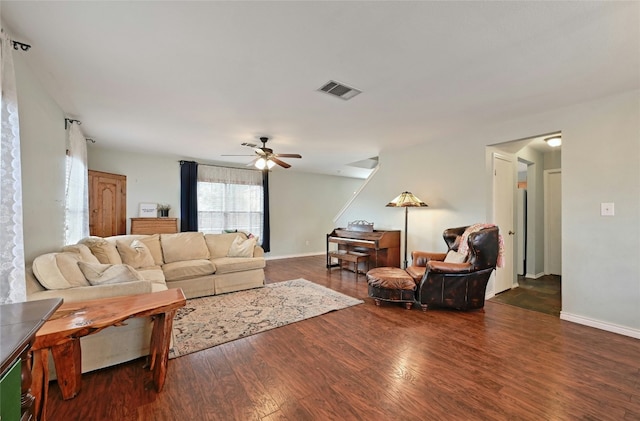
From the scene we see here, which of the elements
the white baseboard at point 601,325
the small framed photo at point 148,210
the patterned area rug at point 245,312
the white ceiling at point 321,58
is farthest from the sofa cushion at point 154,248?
the white baseboard at point 601,325

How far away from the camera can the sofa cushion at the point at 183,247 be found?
414cm

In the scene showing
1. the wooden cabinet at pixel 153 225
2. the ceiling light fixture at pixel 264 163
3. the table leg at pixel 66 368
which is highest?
the ceiling light fixture at pixel 264 163

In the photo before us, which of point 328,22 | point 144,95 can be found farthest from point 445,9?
point 144,95

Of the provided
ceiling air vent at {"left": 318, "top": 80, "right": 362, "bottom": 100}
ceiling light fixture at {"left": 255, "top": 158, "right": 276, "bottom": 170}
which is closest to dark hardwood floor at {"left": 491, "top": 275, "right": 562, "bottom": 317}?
ceiling air vent at {"left": 318, "top": 80, "right": 362, "bottom": 100}

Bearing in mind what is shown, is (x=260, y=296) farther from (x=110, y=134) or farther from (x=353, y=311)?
(x=110, y=134)

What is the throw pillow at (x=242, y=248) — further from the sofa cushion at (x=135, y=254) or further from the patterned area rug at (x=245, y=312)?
the sofa cushion at (x=135, y=254)

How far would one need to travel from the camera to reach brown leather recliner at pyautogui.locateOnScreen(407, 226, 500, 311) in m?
3.04

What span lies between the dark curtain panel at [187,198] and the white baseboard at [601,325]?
Result: 6.11 m

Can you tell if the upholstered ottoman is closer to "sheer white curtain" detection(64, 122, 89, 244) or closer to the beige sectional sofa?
the beige sectional sofa

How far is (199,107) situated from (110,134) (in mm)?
2115

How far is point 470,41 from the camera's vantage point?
1.81m

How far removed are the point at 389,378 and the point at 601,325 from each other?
2531mm

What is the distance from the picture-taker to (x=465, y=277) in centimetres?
309

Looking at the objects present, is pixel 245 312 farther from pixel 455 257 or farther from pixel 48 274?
pixel 455 257
